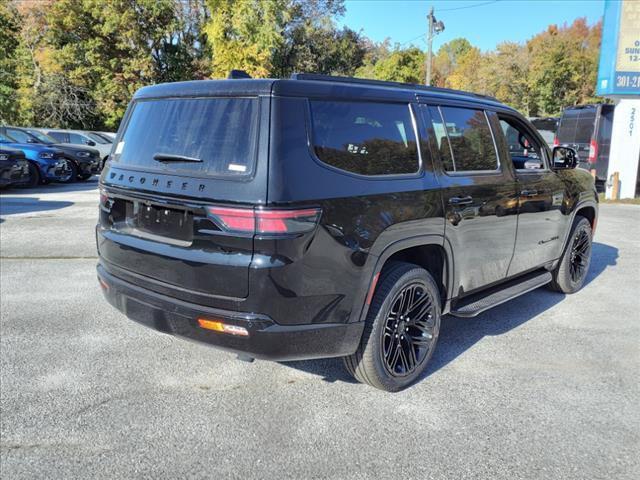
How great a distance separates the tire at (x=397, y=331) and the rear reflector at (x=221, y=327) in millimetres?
804

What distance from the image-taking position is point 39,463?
2.73 m

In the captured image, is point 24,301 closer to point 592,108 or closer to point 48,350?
point 48,350

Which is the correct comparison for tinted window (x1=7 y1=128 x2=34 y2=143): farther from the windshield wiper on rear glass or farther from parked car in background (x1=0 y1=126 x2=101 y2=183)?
the windshield wiper on rear glass

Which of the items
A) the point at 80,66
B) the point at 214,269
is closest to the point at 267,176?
the point at 214,269

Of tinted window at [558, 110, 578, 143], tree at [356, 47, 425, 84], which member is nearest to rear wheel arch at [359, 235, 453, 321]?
tinted window at [558, 110, 578, 143]

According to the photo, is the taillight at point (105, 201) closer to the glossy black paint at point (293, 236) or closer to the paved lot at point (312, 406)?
the glossy black paint at point (293, 236)

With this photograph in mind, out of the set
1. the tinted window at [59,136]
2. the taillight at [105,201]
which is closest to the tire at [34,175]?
the tinted window at [59,136]

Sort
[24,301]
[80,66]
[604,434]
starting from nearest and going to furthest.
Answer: [604,434] → [24,301] → [80,66]

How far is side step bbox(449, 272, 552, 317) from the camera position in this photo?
391cm

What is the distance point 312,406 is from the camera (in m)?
3.35

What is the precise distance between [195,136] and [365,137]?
1.00 m

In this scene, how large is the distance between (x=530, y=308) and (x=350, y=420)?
2878mm

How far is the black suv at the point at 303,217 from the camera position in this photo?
2744mm

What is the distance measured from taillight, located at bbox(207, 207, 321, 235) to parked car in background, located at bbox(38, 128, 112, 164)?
18.4 metres
